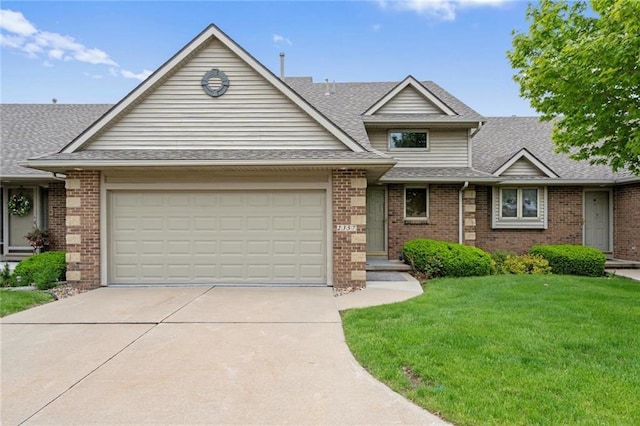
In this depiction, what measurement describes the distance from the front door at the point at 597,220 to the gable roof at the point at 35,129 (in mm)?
18445

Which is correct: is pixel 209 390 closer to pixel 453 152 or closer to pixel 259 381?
pixel 259 381

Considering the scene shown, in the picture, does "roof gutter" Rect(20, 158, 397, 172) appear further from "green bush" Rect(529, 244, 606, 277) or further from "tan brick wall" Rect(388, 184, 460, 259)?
"green bush" Rect(529, 244, 606, 277)

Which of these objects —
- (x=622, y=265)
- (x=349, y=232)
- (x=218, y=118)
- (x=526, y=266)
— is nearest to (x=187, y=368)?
(x=349, y=232)

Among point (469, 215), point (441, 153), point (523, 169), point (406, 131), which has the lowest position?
point (469, 215)

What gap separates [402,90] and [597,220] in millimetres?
8765

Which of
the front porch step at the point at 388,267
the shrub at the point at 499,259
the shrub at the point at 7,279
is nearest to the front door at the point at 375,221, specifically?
the front porch step at the point at 388,267

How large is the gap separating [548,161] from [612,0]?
810cm

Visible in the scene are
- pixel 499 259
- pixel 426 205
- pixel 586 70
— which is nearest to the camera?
pixel 586 70

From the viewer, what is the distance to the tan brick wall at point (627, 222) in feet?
39.8

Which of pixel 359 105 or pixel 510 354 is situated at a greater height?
pixel 359 105

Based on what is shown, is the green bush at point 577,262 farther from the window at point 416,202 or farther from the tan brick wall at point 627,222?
the window at point 416,202

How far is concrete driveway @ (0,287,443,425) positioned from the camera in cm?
329

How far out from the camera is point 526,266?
424 inches

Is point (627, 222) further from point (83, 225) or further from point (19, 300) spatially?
point (19, 300)
